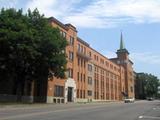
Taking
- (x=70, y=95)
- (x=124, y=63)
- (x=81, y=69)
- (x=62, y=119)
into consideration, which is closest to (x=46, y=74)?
(x=70, y=95)

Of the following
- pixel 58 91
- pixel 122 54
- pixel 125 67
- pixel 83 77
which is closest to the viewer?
pixel 58 91

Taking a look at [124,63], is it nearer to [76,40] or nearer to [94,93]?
[94,93]

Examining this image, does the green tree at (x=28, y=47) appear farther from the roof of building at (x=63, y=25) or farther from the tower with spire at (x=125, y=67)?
the tower with spire at (x=125, y=67)

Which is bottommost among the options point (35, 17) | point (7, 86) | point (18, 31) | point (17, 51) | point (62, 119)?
point (62, 119)

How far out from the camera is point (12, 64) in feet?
161

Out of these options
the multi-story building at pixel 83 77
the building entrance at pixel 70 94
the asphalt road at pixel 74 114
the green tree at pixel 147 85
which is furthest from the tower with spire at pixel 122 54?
the asphalt road at pixel 74 114

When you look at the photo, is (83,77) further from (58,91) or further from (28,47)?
(28,47)

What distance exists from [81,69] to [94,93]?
12772mm

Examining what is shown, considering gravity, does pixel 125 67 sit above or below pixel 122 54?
below

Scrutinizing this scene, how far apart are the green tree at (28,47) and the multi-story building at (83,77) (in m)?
8.76

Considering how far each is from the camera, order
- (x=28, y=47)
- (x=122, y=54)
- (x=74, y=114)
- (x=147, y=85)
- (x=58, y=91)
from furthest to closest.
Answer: (x=147, y=85)
(x=122, y=54)
(x=58, y=91)
(x=28, y=47)
(x=74, y=114)

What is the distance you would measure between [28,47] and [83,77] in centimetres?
3715

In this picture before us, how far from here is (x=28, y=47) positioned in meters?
47.4

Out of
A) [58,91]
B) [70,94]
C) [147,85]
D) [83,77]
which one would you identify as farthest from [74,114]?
[147,85]
